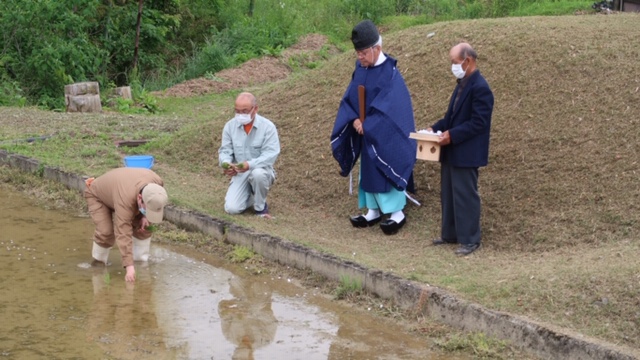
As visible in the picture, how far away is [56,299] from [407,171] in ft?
11.3

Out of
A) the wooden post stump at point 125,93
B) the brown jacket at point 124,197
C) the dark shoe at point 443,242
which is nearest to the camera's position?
the brown jacket at point 124,197

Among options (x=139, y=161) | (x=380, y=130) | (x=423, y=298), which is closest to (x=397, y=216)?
(x=380, y=130)

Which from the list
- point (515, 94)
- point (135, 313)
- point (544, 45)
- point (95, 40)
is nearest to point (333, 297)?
point (135, 313)

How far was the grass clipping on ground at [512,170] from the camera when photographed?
718 cm

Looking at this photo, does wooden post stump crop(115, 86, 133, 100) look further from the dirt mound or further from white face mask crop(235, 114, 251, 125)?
white face mask crop(235, 114, 251, 125)

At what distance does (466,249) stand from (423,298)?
136 centimetres

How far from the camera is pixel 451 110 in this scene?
8.70 m

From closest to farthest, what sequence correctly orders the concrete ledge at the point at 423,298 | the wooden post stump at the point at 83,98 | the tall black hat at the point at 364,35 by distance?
the concrete ledge at the point at 423,298 < the tall black hat at the point at 364,35 < the wooden post stump at the point at 83,98

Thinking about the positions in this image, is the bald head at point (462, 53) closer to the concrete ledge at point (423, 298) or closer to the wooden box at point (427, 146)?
the wooden box at point (427, 146)

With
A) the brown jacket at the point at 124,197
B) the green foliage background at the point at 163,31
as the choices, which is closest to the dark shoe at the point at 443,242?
the brown jacket at the point at 124,197

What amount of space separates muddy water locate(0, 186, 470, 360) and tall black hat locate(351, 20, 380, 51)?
237 cm

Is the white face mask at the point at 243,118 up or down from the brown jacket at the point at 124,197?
up

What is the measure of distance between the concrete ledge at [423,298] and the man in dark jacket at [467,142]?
1100 millimetres

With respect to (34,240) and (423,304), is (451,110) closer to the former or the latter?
(423,304)
